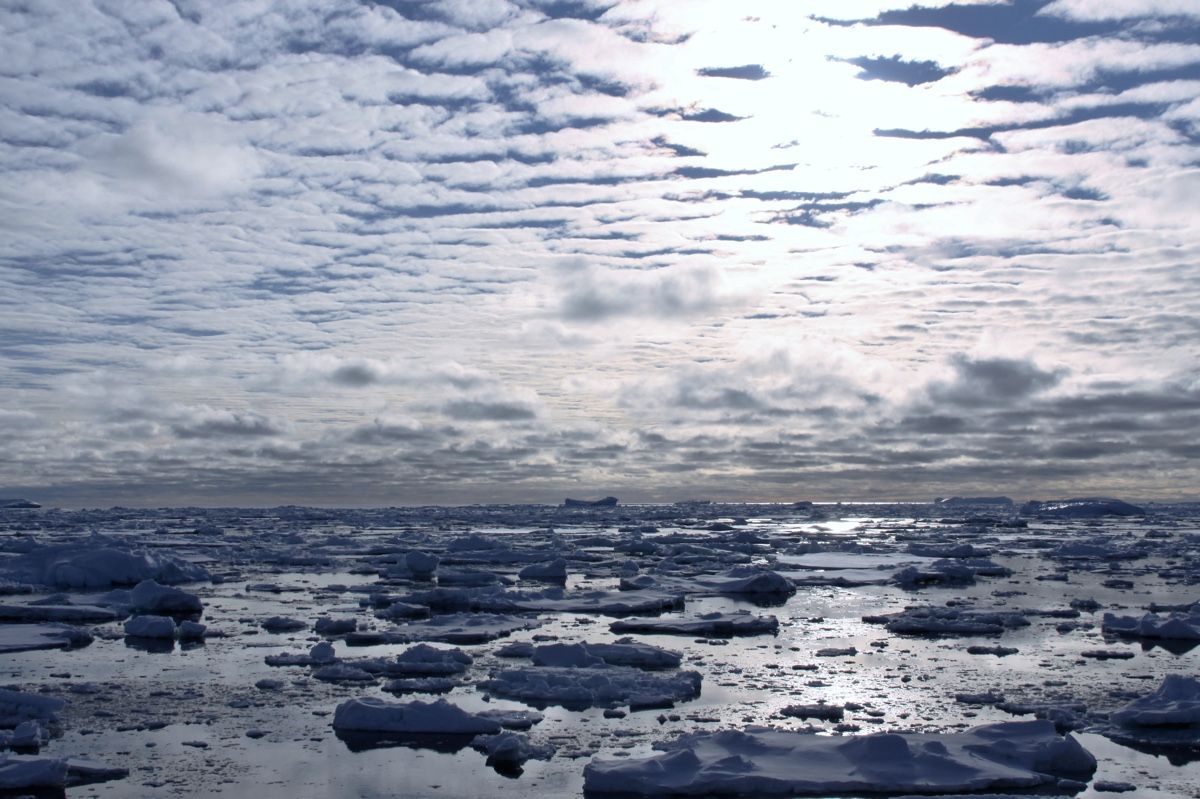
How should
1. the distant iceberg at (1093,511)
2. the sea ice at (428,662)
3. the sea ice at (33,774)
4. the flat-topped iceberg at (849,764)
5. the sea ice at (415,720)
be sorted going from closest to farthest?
the sea ice at (33,774), the flat-topped iceberg at (849,764), the sea ice at (415,720), the sea ice at (428,662), the distant iceberg at (1093,511)

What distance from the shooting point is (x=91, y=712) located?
10859 millimetres

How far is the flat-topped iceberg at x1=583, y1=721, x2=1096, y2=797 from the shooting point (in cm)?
822

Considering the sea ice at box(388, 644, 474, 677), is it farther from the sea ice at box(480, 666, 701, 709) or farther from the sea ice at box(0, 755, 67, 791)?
the sea ice at box(0, 755, 67, 791)

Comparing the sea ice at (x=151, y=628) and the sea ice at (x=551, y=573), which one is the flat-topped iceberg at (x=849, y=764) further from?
the sea ice at (x=551, y=573)

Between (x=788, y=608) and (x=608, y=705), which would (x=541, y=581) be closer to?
(x=788, y=608)

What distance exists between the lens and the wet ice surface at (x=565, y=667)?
914 centimetres

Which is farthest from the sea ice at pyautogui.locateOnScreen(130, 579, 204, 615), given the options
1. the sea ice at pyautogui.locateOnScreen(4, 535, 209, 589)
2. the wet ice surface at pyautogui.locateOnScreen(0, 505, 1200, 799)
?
the sea ice at pyautogui.locateOnScreen(4, 535, 209, 589)

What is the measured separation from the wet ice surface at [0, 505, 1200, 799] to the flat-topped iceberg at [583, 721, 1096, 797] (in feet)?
1.27

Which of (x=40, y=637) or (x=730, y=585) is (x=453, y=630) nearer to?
(x=40, y=637)

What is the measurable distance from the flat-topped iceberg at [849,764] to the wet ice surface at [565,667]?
0.39 metres

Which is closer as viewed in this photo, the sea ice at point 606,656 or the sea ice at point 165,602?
the sea ice at point 606,656

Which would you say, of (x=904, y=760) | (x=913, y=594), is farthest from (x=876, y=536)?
(x=904, y=760)

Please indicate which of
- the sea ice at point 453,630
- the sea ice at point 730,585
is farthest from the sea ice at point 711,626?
the sea ice at point 730,585

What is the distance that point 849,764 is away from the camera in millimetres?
8734
